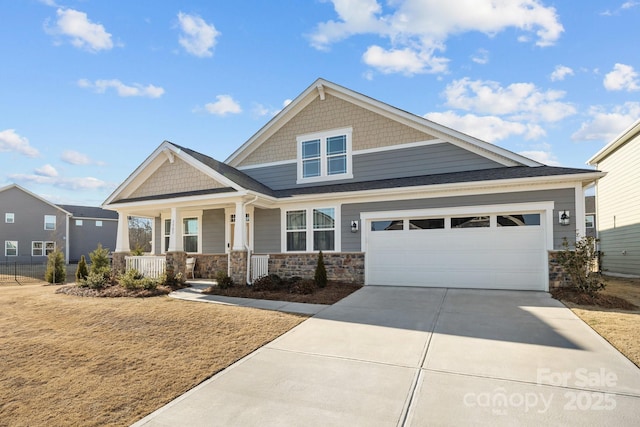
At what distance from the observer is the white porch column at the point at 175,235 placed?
37.7 feet

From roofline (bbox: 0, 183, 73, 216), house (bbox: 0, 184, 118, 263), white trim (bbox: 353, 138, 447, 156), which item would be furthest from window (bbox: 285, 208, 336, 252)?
roofline (bbox: 0, 183, 73, 216)

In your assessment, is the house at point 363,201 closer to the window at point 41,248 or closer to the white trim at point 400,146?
the white trim at point 400,146

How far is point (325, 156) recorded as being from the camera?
12.8 m

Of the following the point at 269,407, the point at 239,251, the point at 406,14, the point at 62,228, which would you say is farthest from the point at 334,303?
the point at 62,228

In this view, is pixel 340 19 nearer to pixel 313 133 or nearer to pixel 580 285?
pixel 313 133

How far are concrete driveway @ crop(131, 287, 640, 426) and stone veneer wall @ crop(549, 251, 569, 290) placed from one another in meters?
3.34

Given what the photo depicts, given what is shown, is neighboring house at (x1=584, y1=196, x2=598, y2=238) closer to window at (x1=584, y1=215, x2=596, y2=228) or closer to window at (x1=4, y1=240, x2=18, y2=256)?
window at (x1=584, y1=215, x2=596, y2=228)

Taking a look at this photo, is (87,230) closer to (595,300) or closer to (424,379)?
(424,379)

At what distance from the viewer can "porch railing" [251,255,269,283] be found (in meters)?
11.2

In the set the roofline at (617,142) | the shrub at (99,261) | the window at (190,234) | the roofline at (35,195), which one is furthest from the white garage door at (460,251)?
the roofline at (35,195)

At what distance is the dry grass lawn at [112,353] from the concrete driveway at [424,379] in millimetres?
409

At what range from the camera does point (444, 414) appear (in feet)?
10.3

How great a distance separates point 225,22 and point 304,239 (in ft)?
25.5

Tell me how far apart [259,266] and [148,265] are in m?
4.05
